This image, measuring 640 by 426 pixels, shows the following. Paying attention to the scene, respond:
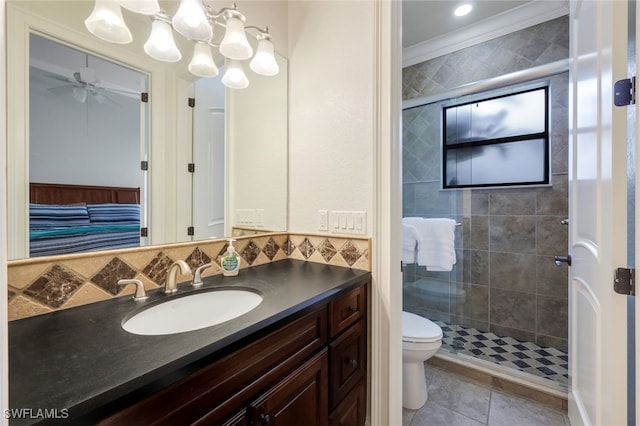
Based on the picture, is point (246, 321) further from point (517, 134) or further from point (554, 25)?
point (554, 25)

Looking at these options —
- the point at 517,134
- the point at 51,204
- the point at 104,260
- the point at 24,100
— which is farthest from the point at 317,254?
the point at 517,134

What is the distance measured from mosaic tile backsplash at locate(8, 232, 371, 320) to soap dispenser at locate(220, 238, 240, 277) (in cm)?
6

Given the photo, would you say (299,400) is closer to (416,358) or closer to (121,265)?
(121,265)

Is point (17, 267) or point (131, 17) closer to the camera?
point (17, 267)

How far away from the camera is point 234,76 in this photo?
53.5 inches

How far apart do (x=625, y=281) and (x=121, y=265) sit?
157 centimetres

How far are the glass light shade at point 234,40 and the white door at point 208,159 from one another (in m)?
0.16

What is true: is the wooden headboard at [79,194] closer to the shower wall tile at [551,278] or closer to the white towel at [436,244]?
the white towel at [436,244]

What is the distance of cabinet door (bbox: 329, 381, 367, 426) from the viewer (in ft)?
3.39

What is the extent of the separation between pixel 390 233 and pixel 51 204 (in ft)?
Answer: 3.89

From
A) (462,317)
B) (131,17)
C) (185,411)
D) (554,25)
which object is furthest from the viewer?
(462,317)

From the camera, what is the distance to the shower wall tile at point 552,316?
206 cm

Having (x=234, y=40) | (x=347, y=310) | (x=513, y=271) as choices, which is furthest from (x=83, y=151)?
(x=513, y=271)

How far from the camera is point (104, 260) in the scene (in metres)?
0.90
